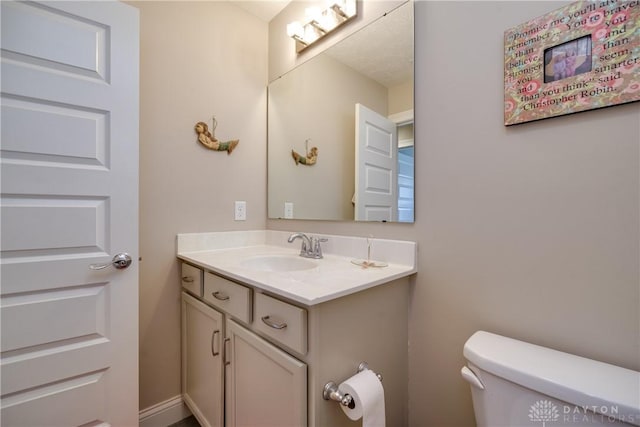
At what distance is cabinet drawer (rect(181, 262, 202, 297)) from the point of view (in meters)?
1.35

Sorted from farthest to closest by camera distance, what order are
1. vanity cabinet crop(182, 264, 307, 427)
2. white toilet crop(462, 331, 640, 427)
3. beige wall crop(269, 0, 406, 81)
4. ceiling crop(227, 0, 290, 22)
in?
ceiling crop(227, 0, 290, 22)
beige wall crop(269, 0, 406, 81)
vanity cabinet crop(182, 264, 307, 427)
white toilet crop(462, 331, 640, 427)

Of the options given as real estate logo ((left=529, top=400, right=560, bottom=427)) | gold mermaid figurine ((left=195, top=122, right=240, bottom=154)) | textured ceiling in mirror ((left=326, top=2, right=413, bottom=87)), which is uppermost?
textured ceiling in mirror ((left=326, top=2, right=413, bottom=87))

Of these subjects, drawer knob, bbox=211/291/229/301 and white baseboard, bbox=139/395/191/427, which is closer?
drawer knob, bbox=211/291/229/301

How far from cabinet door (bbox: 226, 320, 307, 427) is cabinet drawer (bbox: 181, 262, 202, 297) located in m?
0.32

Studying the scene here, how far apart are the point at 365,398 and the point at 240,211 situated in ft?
4.24

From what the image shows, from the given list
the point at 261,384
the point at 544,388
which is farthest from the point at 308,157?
the point at 544,388

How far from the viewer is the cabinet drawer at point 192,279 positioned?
4.42 ft

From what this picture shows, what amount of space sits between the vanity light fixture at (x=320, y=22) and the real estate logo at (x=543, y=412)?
1699 mm

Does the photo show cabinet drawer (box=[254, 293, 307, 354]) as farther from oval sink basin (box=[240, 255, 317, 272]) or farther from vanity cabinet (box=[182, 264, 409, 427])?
oval sink basin (box=[240, 255, 317, 272])

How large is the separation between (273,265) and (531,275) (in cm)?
112

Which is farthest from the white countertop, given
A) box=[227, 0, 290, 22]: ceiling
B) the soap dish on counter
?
box=[227, 0, 290, 22]: ceiling

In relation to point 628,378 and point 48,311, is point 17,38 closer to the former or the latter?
point 48,311

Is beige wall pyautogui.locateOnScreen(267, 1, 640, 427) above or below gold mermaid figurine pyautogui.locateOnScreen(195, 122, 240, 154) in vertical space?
below

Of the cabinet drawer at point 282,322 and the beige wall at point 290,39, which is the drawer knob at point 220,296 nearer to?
the cabinet drawer at point 282,322
